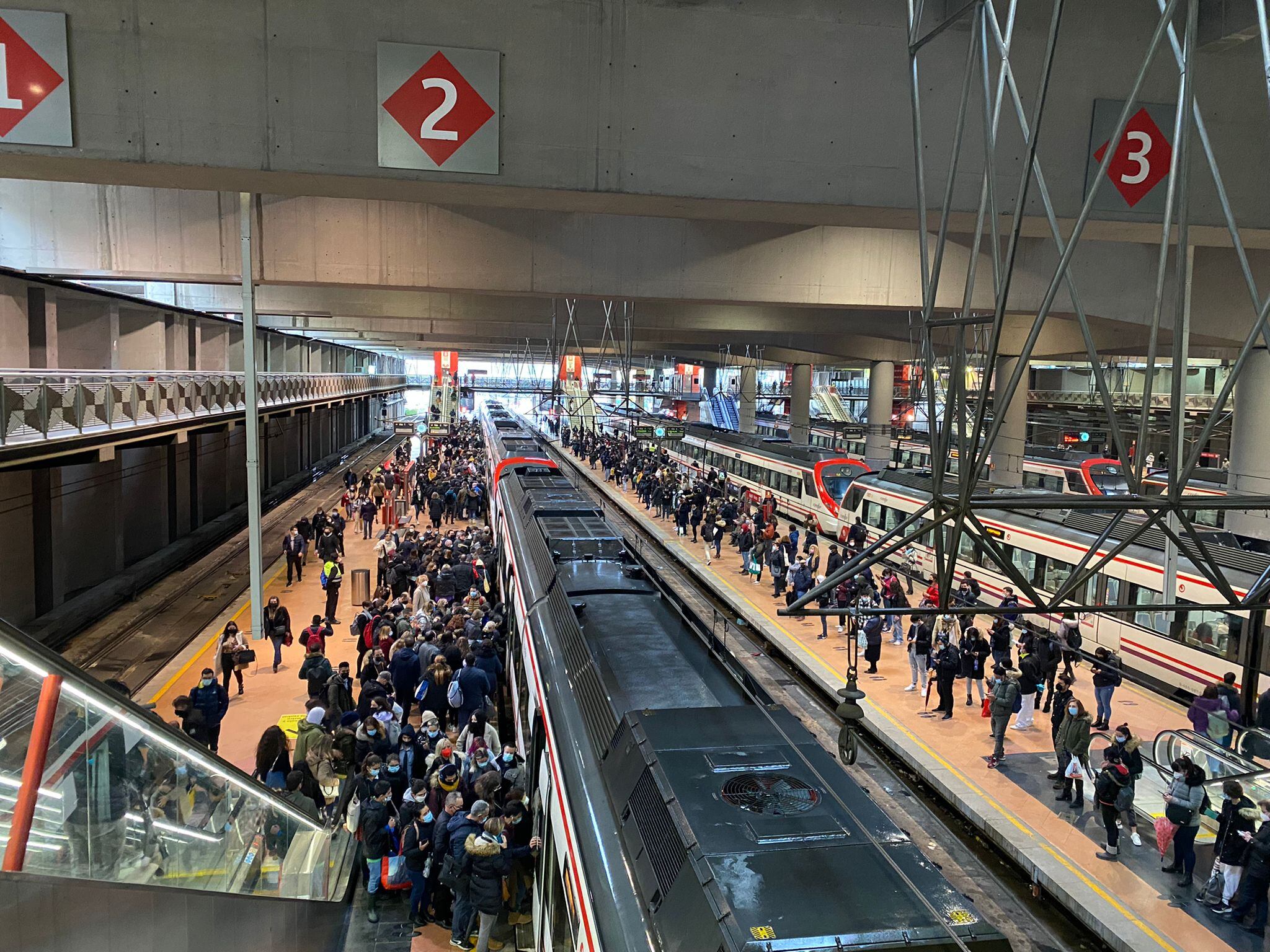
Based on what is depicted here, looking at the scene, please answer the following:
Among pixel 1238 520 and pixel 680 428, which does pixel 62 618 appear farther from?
pixel 1238 520

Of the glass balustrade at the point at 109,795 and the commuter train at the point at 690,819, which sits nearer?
the glass balustrade at the point at 109,795

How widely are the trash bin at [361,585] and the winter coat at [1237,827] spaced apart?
50.3 ft

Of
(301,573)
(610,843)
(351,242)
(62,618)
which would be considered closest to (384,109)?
(610,843)

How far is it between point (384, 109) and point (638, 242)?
8973 mm

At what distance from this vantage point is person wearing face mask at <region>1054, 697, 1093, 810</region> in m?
10.8

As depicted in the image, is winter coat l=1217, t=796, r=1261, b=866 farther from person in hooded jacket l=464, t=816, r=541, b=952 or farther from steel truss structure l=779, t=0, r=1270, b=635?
person in hooded jacket l=464, t=816, r=541, b=952

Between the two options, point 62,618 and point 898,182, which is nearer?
point 898,182

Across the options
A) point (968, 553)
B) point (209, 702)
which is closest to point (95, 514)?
point (209, 702)

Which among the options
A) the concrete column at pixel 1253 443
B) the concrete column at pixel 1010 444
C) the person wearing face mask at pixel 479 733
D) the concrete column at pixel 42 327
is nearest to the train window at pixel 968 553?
the concrete column at pixel 1010 444

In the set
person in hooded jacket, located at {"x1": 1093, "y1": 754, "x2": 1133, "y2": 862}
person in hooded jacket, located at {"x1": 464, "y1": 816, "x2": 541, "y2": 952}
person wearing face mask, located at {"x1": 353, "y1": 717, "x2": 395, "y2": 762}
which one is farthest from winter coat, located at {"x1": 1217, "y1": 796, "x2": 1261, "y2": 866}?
person wearing face mask, located at {"x1": 353, "y1": 717, "x2": 395, "y2": 762}

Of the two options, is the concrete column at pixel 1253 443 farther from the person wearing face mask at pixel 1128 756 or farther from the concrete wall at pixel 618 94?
the concrete wall at pixel 618 94

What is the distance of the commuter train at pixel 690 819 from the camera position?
172 inches

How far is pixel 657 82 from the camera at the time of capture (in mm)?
7844

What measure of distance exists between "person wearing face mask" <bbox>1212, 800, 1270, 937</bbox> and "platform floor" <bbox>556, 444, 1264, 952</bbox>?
15 cm
